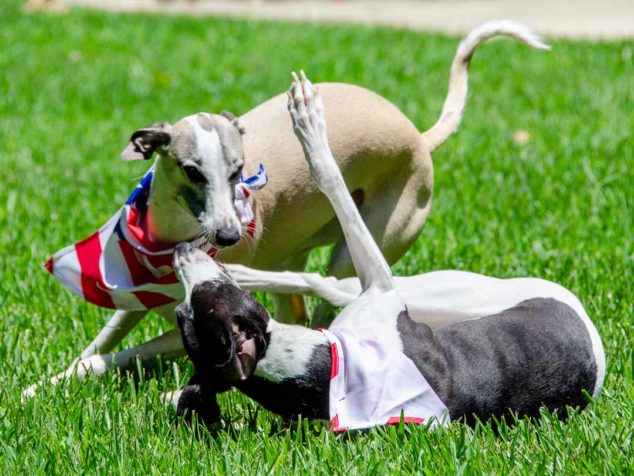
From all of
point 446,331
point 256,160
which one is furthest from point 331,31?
point 446,331

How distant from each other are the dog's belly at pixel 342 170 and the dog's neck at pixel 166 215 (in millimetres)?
257

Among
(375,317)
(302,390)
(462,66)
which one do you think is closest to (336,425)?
(302,390)

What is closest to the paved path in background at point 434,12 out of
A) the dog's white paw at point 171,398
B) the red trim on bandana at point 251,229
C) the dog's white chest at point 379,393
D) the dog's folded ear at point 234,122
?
the dog's folded ear at point 234,122

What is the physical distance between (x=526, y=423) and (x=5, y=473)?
1.56 meters

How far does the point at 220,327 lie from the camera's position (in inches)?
121

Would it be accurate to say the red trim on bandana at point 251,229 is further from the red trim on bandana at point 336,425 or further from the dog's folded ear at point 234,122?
the red trim on bandana at point 336,425

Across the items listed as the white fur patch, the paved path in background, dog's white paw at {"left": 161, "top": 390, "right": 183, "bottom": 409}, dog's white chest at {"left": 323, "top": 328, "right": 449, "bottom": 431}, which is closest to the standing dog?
dog's white paw at {"left": 161, "top": 390, "right": 183, "bottom": 409}

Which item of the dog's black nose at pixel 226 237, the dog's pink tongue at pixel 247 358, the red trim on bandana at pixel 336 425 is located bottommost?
the red trim on bandana at pixel 336 425

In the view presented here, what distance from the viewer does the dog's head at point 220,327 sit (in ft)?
10.0

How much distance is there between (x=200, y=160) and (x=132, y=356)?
776 millimetres

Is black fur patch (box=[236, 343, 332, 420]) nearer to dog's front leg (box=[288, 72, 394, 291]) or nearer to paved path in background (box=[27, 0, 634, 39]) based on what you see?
dog's front leg (box=[288, 72, 394, 291])

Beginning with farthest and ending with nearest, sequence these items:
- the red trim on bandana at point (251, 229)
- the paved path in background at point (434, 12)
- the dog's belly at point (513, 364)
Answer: the paved path in background at point (434, 12)
the red trim on bandana at point (251, 229)
the dog's belly at point (513, 364)

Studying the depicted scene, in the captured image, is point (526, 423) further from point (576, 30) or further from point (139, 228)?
point (576, 30)

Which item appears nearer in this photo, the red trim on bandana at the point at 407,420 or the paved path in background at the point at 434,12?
the red trim on bandana at the point at 407,420
